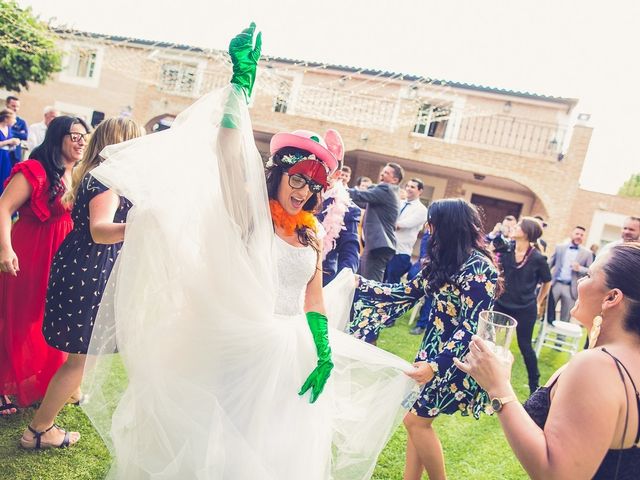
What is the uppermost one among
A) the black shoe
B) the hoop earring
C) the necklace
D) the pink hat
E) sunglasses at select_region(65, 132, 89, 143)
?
the pink hat

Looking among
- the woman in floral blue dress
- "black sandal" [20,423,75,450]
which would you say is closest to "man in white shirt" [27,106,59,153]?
"black sandal" [20,423,75,450]

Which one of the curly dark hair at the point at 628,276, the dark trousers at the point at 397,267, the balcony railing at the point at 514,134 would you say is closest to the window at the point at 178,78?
the balcony railing at the point at 514,134

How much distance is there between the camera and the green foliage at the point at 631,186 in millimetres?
32906

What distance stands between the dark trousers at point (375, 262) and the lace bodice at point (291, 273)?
323cm

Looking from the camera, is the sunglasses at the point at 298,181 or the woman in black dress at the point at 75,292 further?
the woman in black dress at the point at 75,292

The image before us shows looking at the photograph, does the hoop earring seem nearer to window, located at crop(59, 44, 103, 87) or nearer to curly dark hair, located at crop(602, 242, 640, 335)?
curly dark hair, located at crop(602, 242, 640, 335)

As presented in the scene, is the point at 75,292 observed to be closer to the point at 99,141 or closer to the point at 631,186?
the point at 99,141

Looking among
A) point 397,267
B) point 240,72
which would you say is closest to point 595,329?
point 240,72

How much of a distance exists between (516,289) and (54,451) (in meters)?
4.56

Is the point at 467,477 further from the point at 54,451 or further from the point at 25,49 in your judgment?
the point at 25,49

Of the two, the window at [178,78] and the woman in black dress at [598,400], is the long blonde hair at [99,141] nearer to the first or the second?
the woman in black dress at [598,400]

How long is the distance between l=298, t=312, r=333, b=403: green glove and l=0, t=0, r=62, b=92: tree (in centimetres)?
1270

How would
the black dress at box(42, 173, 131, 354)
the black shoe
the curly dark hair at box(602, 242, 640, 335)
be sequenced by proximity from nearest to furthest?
the curly dark hair at box(602, 242, 640, 335) → the black dress at box(42, 173, 131, 354) → the black shoe

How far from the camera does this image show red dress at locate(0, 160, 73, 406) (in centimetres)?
280
